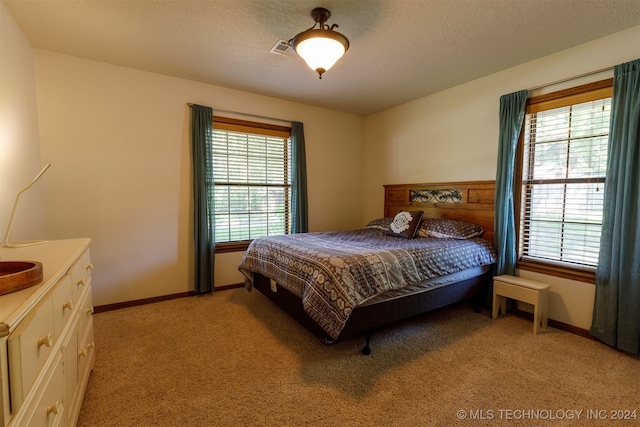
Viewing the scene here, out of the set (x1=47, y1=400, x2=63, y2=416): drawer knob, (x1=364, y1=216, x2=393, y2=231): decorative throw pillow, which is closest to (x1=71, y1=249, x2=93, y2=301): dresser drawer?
(x1=47, y1=400, x2=63, y2=416): drawer knob

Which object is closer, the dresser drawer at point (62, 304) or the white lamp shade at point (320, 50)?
the dresser drawer at point (62, 304)

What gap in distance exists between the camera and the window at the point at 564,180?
2557mm

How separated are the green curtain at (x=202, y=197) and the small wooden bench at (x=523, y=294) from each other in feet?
10.6

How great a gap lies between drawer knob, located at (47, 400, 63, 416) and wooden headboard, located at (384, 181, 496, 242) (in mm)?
3679

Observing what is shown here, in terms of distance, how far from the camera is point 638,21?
7.35 ft

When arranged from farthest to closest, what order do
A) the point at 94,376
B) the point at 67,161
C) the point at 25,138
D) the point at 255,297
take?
the point at 255,297
the point at 67,161
the point at 25,138
the point at 94,376

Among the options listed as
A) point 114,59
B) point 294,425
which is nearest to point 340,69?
point 114,59

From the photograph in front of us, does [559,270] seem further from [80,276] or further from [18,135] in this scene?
[18,135]

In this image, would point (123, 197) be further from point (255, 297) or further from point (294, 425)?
point (294, 425)

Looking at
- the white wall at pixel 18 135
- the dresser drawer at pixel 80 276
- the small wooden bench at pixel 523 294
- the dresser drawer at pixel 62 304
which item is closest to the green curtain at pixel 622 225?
the small wooden bench at pixel 523 294

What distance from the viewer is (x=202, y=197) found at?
3508 mm

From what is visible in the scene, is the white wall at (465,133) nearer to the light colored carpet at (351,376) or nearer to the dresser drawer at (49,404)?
the light colored carpet at (351,376)

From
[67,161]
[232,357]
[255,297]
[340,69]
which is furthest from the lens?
[255,297]

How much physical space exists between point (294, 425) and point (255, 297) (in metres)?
2.05
